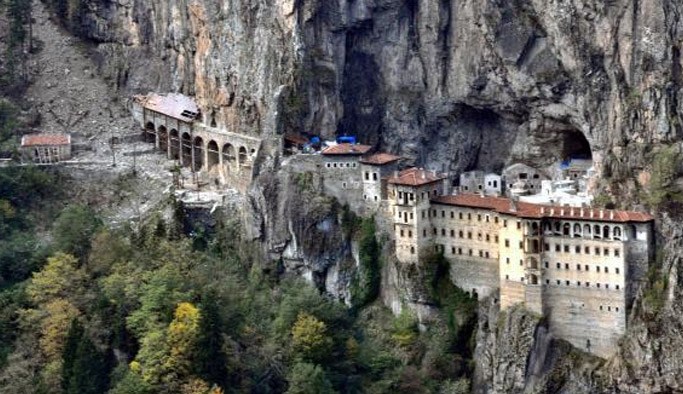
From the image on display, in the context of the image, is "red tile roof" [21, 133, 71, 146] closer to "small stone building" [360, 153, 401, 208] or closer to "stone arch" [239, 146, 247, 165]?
"stone arch" [239, 146, 247, 165]

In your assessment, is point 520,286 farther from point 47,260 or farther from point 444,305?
point 47,260

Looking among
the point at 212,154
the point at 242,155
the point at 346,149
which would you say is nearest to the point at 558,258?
the point at 346,149

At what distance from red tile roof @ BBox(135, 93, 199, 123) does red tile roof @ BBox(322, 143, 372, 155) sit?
1435 cm

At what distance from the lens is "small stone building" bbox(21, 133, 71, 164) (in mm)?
119125

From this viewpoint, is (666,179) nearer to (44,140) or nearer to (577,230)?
(577,230)

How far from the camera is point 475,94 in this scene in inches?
4291

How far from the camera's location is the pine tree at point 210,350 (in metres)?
96.9

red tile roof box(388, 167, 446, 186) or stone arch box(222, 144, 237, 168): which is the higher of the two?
stone arch box(222, 144, 237, 168)

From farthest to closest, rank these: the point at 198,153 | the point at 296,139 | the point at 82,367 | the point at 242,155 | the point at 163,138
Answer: the point at 163,138
the point at 198,153
the point at 242,155
the point at 296,139
the point at 82,367

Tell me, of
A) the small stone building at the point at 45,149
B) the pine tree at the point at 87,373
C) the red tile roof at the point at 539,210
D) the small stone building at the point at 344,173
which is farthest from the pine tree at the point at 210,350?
the small stone building at the point at 45,149

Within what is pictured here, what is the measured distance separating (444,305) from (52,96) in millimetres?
36391

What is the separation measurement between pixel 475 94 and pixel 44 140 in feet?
101

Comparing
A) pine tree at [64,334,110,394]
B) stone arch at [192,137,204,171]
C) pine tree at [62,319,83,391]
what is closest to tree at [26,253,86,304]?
pine tree at [62,319,83,391]

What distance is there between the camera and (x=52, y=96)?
406 ft
